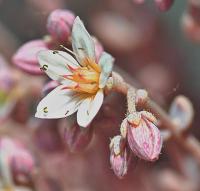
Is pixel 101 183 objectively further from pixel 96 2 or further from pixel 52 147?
pixel 96 2

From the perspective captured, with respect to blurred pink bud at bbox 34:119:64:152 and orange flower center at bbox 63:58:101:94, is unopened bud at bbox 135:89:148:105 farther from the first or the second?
blurred pink bud at bbox 34:119:64:152

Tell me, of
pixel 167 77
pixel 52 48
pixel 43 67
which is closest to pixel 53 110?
pixel 43 67

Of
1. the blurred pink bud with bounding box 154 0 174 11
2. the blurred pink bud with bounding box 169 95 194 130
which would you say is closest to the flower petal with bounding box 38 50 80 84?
the blurred pink bud with bounding box 154 0 174 11

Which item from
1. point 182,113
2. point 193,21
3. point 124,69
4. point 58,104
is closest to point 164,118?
point 182,113

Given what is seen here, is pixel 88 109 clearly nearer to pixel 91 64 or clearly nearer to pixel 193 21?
pixel 91 64

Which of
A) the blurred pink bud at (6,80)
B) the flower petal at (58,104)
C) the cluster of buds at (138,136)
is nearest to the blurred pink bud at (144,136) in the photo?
the cluster of buds at (138,136)

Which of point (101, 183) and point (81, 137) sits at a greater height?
point (81, 137)

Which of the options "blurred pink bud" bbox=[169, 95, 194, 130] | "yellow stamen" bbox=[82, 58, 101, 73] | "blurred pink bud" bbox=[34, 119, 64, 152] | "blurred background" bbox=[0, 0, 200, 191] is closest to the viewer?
"yellow stamen" bbox=[82, 58, 101, 73]

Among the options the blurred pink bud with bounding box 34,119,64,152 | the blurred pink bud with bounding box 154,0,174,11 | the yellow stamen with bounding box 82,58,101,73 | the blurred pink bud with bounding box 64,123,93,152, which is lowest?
the blurred pink bud with bounding box 34,119,64,152
